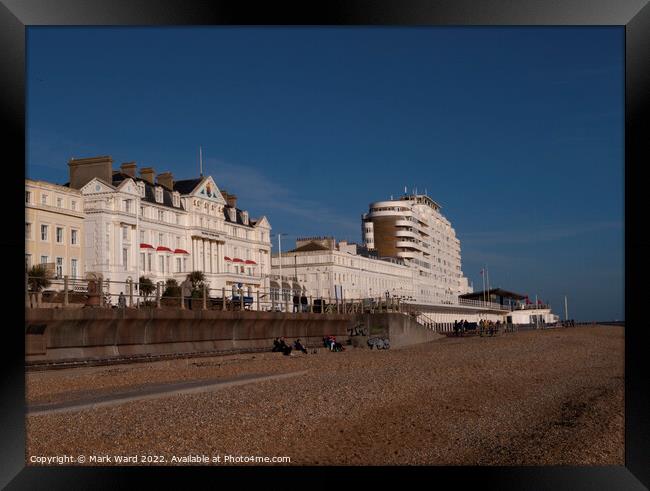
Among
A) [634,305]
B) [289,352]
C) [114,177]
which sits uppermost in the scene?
[114,177]

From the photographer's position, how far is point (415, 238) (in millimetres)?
90438

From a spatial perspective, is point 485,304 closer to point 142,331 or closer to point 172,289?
point 172,289

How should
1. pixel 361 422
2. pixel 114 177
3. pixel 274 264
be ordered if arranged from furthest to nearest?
pixel 274 264 → pixel 114 177 → pixel 361 422

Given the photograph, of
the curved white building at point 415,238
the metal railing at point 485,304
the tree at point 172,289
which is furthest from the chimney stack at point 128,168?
the metal railing at point 485,304

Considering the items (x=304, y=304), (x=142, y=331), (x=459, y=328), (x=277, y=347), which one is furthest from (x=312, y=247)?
(x=142, y=331)

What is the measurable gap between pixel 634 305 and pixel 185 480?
3778 millimetres

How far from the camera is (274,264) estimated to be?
67.1 m

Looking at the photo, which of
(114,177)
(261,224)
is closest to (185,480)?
(114,177)

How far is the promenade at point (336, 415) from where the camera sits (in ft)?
25.3

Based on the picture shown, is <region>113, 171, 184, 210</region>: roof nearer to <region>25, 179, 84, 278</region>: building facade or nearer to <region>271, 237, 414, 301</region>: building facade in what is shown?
<region>25, 179, 84, 278</region>: building facade

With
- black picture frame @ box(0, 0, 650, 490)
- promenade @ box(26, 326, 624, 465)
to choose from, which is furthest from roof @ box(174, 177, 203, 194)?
black picture frame @ box(0, 0, 650, 490)

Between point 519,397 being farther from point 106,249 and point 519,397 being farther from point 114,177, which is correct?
point 114,177
